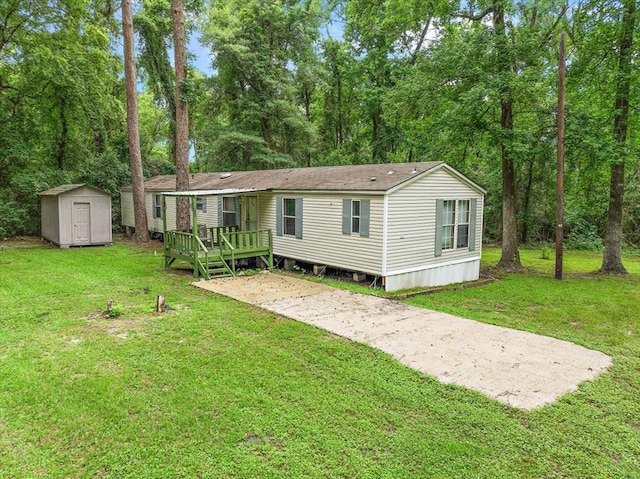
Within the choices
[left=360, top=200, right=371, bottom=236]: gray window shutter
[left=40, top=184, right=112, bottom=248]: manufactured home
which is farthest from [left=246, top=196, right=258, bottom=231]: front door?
[left=40, top=184, right=112, bottom=248]: manufactured home

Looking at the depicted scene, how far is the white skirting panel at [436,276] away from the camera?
9.78 m

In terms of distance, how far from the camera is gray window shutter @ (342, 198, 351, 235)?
1014 centimetres

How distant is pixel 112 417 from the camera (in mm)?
3854

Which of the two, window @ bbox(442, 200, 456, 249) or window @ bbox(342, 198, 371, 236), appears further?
window @ bbox(442, 200, 456, 249)

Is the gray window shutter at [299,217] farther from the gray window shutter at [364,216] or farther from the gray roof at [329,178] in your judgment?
the gray window shutter at [364,216]

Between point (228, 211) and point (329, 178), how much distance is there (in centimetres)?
422

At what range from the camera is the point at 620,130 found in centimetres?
1205

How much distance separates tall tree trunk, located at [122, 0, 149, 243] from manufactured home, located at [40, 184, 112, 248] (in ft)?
3.60

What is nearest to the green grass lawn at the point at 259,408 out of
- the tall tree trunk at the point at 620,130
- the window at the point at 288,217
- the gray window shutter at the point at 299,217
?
the gray window shutter at the point at 299,217

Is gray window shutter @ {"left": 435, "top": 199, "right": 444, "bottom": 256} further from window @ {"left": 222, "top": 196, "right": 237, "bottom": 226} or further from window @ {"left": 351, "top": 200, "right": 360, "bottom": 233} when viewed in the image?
window @ {"left": 222, "top": 196, "right": 237, "bottom": 226}

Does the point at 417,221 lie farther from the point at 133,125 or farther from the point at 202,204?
the point at 133,125

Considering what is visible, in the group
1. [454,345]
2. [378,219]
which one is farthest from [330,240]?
[454,345]

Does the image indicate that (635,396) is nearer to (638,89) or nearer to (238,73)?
(638,89)

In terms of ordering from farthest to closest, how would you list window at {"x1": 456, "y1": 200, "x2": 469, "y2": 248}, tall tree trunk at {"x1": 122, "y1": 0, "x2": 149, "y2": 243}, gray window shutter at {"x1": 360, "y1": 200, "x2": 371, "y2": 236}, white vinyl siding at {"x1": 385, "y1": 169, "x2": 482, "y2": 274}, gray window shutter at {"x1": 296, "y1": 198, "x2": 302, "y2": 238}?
tall tree trunk at {"x1": 122, "y1": 0, "x2": 149, "y2": 243}, gray window shutter at {"x1": 296, "y1": 198, "x2": 302, "y2": 238}, window at {"x1": 456, "y1": 200, "x2": 469, "y2": 248}, gray window shutter at {"x1": 360, "y1": 200, "x2": 371, "y2": 236}, white vinyl siding at {"x1": 385, "y1": 169, "x2": 482, "y2": 274}
